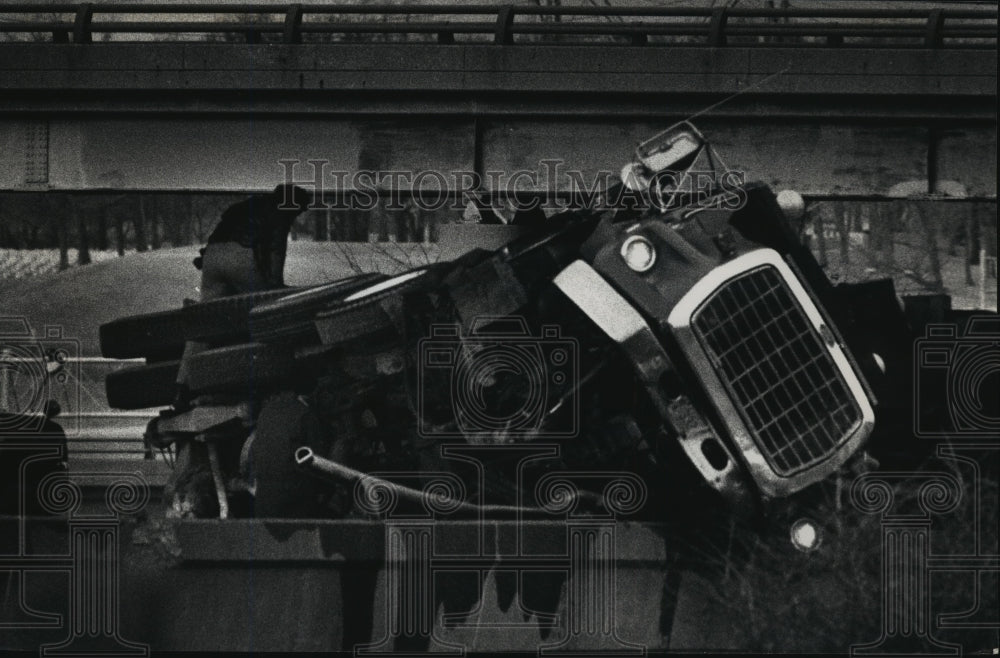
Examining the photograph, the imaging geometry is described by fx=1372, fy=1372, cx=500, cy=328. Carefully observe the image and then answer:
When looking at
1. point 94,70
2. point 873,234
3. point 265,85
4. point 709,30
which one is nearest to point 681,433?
point 873,234

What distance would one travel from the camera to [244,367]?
21.7ft

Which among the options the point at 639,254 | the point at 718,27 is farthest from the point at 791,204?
the point at 639,254

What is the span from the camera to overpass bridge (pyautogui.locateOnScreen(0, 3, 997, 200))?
787 cm

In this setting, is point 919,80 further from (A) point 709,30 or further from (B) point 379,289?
(B) point 379,289

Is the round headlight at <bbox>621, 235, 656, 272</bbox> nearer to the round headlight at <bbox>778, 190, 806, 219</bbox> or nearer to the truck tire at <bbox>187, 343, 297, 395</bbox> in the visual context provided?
the round headlight at <bbox>778, 190, 806, 219</bbox>

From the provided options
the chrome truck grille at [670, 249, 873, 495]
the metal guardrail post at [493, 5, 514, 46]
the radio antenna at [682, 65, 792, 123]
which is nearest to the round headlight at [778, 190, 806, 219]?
the radio antenna at [682, 65, 792, 123]

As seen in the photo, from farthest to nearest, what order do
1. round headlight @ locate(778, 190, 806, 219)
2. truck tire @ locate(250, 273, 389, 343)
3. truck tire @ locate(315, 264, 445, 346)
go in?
1. round headlight @ locate(778, 190, 806, 219)
2. truck tire @ locate(250, 273, 389, 343)
3. truck tire @ locate(315, 264, 445, 346)

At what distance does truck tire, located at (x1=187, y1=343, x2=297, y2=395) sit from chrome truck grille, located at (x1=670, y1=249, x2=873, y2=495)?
74.7 inches

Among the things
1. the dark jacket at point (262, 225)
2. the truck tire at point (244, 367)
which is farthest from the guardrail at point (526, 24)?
the truck tire at point (244, 367)

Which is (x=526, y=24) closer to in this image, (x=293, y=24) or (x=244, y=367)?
(x=293, y=24)

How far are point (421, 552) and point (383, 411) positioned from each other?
2.36ft

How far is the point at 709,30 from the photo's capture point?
788 centimetres

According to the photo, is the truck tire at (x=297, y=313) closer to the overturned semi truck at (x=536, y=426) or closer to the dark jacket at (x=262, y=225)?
the overturned semi truck at (x=536, y=426)

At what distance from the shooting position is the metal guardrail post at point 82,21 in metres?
8.14
